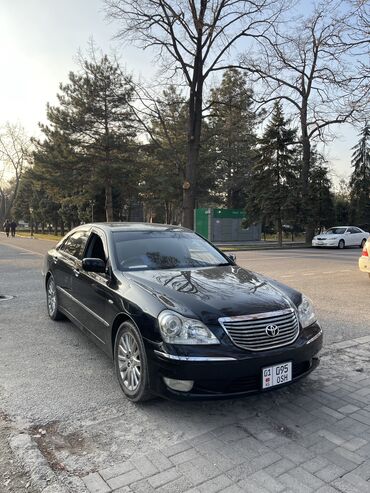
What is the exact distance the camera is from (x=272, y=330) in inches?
132

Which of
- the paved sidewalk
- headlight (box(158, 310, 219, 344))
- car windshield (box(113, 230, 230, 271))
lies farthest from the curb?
car windshield (box(113, 230, 230, 271))

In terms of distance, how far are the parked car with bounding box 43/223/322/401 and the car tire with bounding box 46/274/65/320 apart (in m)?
1.46

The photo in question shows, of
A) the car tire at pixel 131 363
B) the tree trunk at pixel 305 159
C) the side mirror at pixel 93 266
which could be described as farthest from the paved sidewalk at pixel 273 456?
the tree trunk at pixel 305 159

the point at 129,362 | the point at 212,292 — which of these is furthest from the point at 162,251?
the point at 129,362

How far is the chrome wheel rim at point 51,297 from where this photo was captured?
20.7 feet

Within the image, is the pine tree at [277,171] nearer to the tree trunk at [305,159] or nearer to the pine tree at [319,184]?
the tree trunk at [305,159]

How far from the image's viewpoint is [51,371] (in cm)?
438

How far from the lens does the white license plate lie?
3229 mm

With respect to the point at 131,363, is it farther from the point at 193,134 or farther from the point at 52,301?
the point at 193,134

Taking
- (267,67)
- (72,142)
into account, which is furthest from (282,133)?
(72,142)

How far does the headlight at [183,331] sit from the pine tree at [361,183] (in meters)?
43.2

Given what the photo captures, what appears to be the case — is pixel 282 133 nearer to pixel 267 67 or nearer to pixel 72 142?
pixel 267 67

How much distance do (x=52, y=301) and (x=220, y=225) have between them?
92.3 feet

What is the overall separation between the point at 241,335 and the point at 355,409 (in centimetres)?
127
